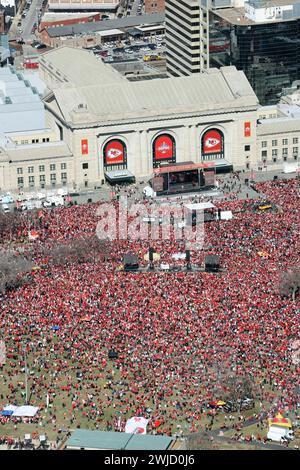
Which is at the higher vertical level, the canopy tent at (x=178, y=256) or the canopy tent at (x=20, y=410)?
the canopy tent at (x=178, y=256)

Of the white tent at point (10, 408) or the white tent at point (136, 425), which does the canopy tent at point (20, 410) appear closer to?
the white tent at point (10, 408)

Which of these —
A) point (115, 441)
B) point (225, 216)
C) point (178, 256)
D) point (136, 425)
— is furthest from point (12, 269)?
point (115, 441)

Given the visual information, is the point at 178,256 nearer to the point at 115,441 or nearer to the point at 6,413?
the point at 6,413

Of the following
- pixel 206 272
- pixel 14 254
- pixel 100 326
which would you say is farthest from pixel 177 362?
pixel 14 254

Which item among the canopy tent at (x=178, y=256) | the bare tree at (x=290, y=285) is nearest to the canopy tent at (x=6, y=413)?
the bare tree at (x=290, y=285)

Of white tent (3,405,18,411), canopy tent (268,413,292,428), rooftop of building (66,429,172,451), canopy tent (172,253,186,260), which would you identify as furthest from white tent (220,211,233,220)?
rooftop of building (66,429,172,451)
